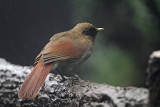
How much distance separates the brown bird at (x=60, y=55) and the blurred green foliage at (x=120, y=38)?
0.35 m

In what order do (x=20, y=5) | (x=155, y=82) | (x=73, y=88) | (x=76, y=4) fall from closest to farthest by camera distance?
(x=155, y=82) → (x=73, y=88) → (x=76, y=4) → (x=20, y=5)

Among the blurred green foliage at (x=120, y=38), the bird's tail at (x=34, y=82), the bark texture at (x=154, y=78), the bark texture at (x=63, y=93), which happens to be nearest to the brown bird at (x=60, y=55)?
the bird's tail at (x=34, y=82)

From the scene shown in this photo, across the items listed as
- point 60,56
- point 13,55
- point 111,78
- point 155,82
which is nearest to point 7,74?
point 60,56

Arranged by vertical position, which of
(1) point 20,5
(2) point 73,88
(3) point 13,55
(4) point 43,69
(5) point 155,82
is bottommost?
(5) point 155,82

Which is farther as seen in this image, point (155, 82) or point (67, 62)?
point (67, 62)

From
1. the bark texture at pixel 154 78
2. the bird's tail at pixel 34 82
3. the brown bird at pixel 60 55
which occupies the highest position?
the brown bird at pixel 60 55

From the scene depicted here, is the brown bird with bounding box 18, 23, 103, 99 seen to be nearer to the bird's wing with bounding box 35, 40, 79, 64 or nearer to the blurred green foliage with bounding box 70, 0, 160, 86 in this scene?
the bird's wing with bounding box 35, 40, 79, 64

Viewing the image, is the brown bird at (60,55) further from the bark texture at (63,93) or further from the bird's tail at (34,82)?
the bark texture at (63,93)

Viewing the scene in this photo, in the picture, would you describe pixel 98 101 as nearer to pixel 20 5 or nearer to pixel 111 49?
pixel 111 49

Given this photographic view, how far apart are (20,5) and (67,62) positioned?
2549 mm

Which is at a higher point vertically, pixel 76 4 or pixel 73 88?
pixel 76 4

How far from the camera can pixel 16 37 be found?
6188mm

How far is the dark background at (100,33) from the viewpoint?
4.36 meters

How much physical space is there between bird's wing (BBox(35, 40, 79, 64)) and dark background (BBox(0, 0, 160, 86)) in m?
0.58
